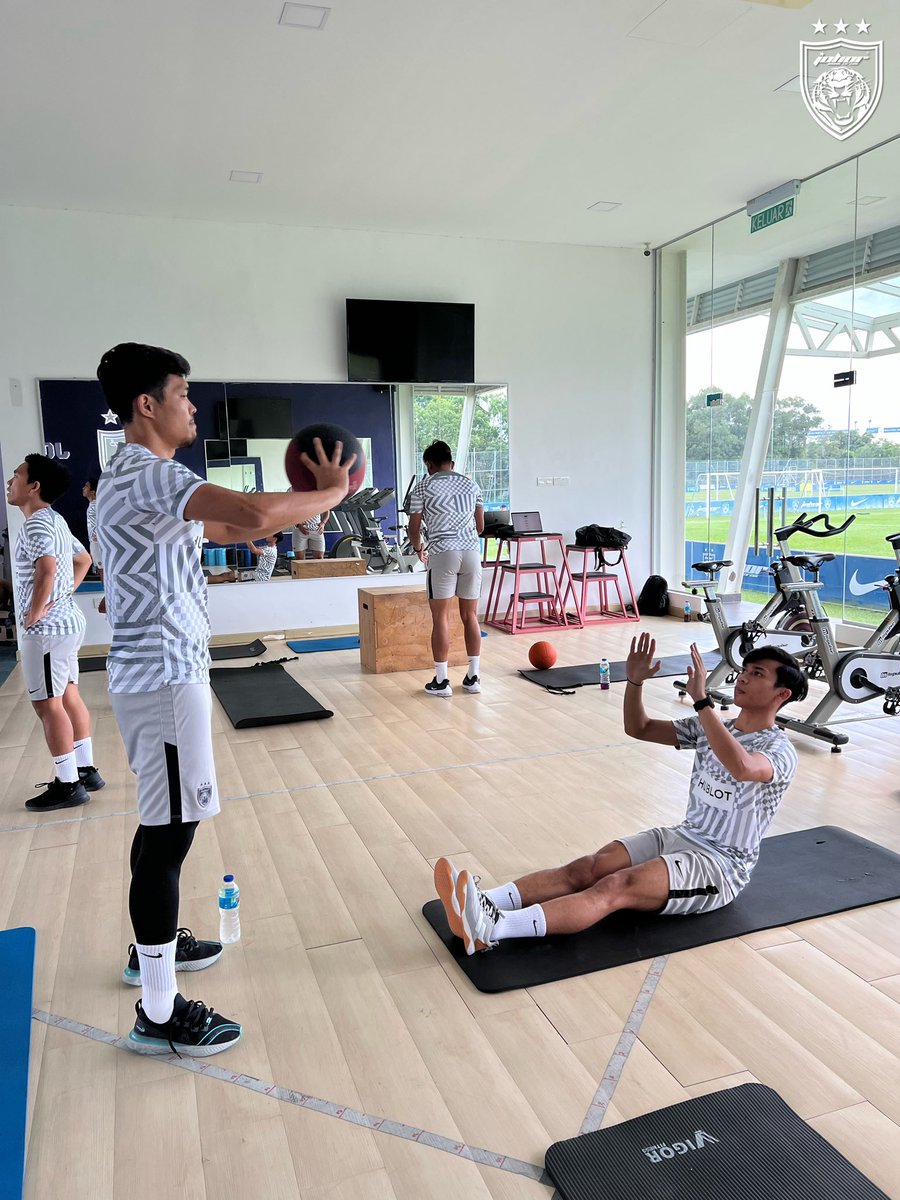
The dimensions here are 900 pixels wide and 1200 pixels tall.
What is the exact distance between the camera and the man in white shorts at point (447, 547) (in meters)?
5.56

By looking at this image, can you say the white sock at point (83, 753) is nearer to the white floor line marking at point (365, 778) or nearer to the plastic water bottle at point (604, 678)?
the white floor line marking at point (365, 778)

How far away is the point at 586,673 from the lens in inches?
236

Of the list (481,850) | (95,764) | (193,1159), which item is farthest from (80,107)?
(193,1159)

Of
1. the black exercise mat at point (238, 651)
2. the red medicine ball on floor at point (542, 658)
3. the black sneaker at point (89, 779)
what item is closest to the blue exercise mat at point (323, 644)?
the black exercise mat at point (238, 651)

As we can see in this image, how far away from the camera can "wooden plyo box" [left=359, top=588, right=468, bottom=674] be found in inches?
243

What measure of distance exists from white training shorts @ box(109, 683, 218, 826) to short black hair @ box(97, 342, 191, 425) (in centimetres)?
63

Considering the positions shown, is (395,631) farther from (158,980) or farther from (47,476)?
(158,980)

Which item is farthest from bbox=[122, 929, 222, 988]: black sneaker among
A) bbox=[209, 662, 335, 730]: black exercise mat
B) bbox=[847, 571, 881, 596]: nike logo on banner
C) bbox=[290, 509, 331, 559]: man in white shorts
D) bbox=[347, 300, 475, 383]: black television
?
bbox=[347, 300, 475, 383]: black television

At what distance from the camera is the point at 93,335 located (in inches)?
273

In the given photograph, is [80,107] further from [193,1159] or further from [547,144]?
[193,1159]

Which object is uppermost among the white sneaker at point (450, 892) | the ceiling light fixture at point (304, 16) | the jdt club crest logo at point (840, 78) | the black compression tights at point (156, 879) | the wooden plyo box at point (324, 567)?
the jdt club crest logo at point (840, 78)

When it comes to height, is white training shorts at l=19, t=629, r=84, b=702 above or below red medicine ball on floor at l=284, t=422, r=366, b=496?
below

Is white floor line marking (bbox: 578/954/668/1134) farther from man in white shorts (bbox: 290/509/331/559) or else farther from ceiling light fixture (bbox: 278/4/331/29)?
man in white shorts (bbox: 290/509/331/559)

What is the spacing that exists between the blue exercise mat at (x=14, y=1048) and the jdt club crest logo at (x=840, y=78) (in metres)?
5.26
